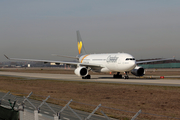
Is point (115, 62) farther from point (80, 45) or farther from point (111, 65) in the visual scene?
point (80, 45)

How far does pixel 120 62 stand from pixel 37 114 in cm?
3510

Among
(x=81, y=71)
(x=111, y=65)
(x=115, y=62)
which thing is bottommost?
(x=81, y=71)

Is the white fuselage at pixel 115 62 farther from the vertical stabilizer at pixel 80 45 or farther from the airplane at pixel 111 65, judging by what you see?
the vertical stabilizer at pixel 80 45

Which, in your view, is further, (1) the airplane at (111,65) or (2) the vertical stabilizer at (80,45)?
(2) the vertical stabilizer at (80,45)

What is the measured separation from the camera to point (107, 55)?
50625mm

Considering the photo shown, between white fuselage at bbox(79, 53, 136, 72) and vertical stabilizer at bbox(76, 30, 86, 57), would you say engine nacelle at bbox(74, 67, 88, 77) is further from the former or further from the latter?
vertical stabilizer at bbox(76, 30, 86, 57)

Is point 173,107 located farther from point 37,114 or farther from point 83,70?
point 83,70

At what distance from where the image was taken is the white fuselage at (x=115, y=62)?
43.5 m

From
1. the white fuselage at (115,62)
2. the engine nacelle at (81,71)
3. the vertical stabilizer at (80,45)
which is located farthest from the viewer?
the vertical stabilizer at (80,45)

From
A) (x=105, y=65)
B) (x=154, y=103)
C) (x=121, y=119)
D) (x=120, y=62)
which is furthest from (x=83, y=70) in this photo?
(x=121, y=119)

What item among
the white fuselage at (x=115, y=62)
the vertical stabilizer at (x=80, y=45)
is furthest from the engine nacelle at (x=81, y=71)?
the vertical stabilizer at (x=80, y=45)

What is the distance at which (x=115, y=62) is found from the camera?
45812 millimetres

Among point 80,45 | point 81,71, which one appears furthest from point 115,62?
point 80,45

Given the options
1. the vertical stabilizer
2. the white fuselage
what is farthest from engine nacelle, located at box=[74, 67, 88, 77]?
the vertical stabilizer
